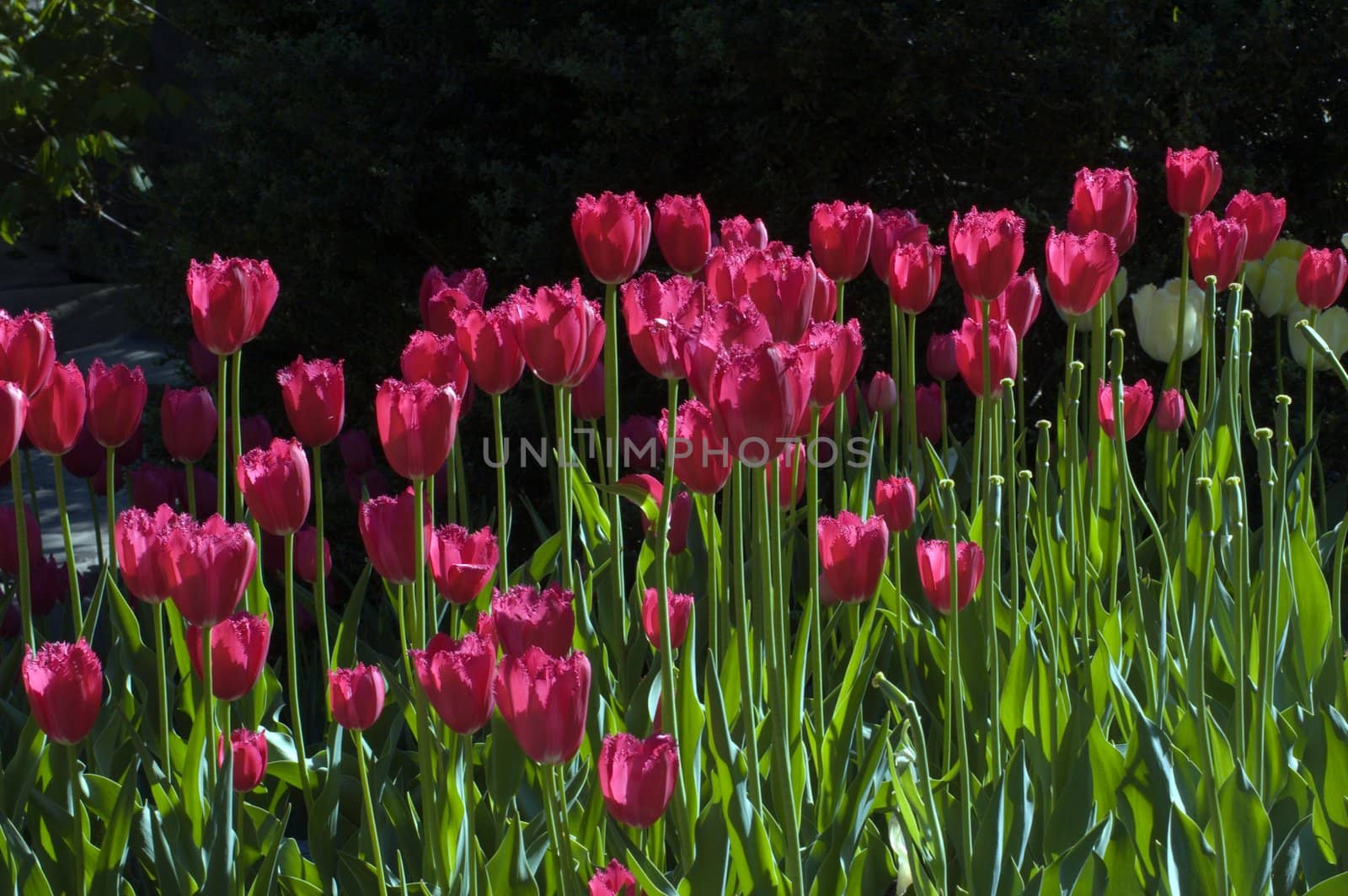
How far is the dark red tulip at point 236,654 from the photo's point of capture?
1379 mm

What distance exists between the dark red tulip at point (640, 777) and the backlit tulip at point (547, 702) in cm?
7

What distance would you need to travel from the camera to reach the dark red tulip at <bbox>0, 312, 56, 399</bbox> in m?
1.46

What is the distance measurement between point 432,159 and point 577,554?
1566 millimetres

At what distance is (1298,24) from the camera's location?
344 centimetres

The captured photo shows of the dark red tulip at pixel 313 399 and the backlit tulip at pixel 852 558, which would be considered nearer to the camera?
the backlit tulip at pixel 852 558

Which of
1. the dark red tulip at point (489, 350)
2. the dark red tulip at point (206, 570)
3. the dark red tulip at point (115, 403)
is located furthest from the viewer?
the dark red tulip at point (115, 403)

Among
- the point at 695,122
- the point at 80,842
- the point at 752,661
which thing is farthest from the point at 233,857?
the point at 695,122

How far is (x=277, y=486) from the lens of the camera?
54.2 inches

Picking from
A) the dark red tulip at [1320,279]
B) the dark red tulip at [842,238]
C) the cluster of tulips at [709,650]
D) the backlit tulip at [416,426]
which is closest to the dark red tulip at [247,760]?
the cluster of tulips at [709,650]

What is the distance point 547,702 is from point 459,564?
1.26ft

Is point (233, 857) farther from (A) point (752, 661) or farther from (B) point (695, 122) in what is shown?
(B) point (695, 122)

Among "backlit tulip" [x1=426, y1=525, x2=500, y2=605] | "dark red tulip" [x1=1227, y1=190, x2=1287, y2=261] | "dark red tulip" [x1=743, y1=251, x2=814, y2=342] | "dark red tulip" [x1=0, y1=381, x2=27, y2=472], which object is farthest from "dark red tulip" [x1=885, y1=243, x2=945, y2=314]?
"dark red tulip" [x1=0, y1=381, x2=27, y2=472]

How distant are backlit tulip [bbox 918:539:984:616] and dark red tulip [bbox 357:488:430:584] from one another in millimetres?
524

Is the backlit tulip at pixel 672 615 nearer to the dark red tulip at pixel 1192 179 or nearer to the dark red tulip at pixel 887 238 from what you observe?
the dark red tulip at pixel 887 238
